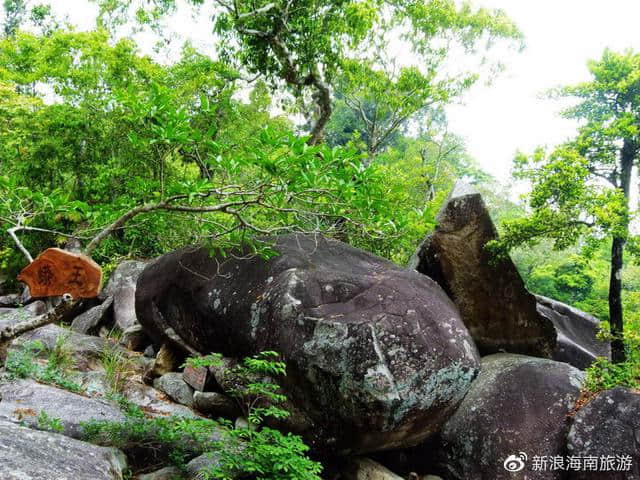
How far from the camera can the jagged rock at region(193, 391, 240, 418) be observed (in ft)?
18.3

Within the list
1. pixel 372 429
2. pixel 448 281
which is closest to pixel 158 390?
pixel 372 429

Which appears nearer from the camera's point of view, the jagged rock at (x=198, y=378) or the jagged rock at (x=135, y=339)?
the jagged rock at (x=198, y=378)

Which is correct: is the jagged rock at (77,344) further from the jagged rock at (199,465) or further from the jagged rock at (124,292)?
the jagged rock at (199,465)

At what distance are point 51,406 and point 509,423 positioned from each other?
5236 mm

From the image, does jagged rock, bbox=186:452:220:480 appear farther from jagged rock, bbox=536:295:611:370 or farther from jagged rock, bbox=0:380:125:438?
jagged rock, bbox=536:295:611:370

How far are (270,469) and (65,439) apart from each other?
5.33ft

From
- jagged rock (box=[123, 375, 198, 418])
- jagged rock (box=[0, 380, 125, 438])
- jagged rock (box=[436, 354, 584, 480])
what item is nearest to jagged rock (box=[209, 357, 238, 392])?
jagged rock (box=[123, 375, 198, 418])

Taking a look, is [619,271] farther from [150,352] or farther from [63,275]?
[63,275]

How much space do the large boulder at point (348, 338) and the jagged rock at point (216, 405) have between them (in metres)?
0.59

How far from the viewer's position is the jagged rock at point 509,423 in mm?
5355

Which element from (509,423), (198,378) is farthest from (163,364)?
(509,423)

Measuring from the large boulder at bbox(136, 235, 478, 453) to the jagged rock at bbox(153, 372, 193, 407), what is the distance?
59cm

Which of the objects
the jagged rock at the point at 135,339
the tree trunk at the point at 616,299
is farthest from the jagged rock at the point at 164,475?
the tree trunk at the point at 616,299

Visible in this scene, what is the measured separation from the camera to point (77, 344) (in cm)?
695
